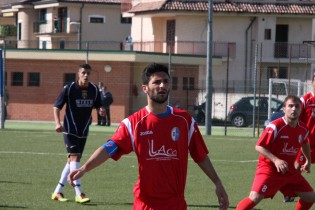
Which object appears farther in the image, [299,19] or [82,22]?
[82,22]

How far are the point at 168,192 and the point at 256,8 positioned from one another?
Result: 47677 mm

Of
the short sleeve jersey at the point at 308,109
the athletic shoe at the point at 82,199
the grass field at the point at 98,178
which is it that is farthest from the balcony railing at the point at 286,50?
the athletic shoe at the point at 82,199

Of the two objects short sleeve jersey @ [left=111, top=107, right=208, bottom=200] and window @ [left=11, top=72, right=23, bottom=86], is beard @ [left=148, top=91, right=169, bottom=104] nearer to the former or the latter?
short sleeve jersey @ [left=111, top=107, right=208, bottom=200]

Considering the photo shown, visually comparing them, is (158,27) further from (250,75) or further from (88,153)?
(88,153)

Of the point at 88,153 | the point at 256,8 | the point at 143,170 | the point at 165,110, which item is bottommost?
the point at 88,153

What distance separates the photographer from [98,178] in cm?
1557

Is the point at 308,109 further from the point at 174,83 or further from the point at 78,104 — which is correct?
the point at 174,83

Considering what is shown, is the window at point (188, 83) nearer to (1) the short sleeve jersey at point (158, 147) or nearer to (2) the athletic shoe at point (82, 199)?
(2) the athletic shoe at point (82, 199)

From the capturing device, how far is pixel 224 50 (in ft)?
172

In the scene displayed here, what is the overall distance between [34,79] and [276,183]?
34842 mm

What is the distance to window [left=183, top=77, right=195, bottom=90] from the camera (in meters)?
40.3

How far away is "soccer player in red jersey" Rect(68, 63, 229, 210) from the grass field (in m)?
4.67

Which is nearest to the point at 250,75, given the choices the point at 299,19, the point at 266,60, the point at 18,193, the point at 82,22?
the point at 266,60

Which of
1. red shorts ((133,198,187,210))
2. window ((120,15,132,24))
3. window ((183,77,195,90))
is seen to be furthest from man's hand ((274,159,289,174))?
window ((120,15,132,24))
